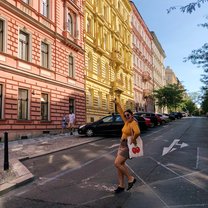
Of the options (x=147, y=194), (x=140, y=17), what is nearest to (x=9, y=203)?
(x=147, y=194)

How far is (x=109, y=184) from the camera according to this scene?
308 inches

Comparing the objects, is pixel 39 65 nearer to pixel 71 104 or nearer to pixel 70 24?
pixel 71 104

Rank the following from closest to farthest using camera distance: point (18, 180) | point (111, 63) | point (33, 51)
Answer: point (18, 180) < point (33, 51) < point (111, 63)

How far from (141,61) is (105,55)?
84.5 ft

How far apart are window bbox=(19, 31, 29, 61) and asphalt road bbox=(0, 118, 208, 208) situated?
35.9 ft

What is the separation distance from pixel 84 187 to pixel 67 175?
1.62 m

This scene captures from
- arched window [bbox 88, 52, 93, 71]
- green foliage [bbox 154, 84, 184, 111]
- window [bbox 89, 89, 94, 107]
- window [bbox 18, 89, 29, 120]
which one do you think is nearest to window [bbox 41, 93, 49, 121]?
window [bbox 18, 89, 29, 120]

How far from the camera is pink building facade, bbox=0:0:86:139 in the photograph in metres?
19.5

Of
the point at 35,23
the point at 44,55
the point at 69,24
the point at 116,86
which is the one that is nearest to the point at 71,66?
the point at 69,24

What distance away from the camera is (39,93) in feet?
74.3

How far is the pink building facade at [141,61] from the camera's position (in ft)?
186

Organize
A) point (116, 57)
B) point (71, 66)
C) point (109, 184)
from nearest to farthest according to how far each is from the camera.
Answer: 1. point (109, 184)
2. point (71, 66)
3. point (116, 57)

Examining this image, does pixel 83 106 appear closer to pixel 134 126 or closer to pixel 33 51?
pixel 33 51

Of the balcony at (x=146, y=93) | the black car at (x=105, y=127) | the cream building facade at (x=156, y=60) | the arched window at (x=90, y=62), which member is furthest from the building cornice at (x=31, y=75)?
the cream building facade at (x=156, y=60)
